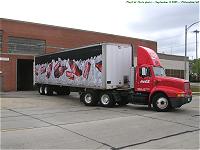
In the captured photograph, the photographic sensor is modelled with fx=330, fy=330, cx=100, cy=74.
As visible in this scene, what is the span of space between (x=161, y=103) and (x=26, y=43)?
23.1m

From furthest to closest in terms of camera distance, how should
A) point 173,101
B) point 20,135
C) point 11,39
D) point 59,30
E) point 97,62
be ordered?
point 59,30, point 11,39, point 97,62, point 173,101, point 20,135

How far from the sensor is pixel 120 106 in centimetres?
2067

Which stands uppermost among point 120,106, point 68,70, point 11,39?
point 11,39

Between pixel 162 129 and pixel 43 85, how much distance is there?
2023cm

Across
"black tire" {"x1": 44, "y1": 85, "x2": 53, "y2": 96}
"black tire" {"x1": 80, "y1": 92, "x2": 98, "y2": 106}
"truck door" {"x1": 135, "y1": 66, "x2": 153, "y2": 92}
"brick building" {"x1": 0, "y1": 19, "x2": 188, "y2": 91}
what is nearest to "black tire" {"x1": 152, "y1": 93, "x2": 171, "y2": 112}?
"truck door" {"x1": 135, "y1": 66, "x2": 153, "y2": 92}

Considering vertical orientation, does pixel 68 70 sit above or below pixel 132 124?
above

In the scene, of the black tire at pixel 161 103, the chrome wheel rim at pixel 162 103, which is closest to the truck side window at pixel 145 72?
the black tire at pixel 161 103

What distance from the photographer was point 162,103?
58.4ft

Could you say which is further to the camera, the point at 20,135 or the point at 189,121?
the point at 189,121

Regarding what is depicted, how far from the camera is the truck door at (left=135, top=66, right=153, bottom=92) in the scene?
18.8m

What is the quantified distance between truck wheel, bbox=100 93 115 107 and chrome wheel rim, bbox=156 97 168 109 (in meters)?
3.14

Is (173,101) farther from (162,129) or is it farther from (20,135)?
Result: (20,135)

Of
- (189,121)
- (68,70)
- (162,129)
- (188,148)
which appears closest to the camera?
(188,148)

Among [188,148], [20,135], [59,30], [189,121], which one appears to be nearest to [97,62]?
[189,121]
